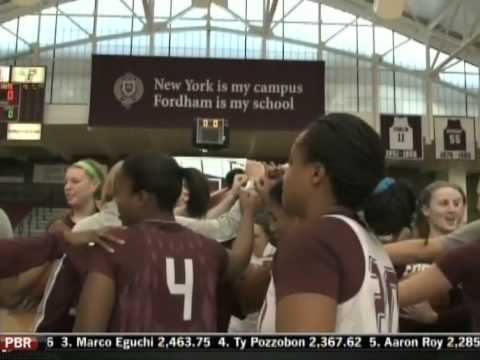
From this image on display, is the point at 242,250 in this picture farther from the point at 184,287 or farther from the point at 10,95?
the point at 10,95

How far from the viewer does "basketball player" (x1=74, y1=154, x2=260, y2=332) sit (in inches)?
59.0

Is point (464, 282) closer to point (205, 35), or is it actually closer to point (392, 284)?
point (392, 284)

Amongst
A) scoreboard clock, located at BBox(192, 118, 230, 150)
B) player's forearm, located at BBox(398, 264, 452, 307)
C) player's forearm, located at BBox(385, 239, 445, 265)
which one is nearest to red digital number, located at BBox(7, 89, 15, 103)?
scoreboard clock, located at BBox(192, 118, 230, 150)

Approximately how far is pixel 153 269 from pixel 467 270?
0.72 metres

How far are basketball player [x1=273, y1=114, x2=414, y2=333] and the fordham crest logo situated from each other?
30.3 ft

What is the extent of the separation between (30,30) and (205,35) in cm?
453

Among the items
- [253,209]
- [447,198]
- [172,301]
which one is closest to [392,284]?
[172,301]

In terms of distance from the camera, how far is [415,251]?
189 cm

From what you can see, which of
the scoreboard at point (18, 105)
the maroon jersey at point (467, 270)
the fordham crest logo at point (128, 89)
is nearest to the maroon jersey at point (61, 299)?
the maroon jersey at point (467, 270)

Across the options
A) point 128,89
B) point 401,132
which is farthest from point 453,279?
point 401,132

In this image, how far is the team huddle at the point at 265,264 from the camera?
3.51 feet

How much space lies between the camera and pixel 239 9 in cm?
1706

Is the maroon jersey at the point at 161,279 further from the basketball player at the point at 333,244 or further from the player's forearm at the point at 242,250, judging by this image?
the basketball player at the point at 333,244

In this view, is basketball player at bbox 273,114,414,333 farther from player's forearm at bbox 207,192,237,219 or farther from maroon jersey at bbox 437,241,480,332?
player's forearm at bbox 207,192,237,219
